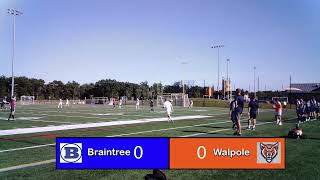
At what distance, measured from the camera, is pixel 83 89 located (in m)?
141

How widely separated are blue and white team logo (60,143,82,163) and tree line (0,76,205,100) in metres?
117

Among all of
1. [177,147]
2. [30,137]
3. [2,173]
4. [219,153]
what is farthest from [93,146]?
[30,137]

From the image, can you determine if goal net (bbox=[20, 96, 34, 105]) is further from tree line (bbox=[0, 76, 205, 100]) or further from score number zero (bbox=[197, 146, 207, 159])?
score number zero (bbox=[197, 146, 207, 159])

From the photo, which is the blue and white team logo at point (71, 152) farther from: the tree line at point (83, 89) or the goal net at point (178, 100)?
the tree line at point (83, 89)

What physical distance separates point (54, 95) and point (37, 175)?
131 metres

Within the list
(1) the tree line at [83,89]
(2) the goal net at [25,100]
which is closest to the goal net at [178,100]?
(2) the goal net at [25,100]

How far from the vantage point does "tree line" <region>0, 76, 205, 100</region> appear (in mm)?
128125

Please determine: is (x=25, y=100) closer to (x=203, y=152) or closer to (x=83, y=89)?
(x=83, y=89)

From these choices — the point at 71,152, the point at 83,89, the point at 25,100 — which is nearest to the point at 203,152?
the point at 71,152

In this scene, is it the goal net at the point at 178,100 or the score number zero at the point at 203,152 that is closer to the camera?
the score number zero at the point at 203,152

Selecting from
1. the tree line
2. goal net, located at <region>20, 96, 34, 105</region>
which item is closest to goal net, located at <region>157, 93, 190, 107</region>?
goal net, located at <region>20, 96, 34, 105</region>

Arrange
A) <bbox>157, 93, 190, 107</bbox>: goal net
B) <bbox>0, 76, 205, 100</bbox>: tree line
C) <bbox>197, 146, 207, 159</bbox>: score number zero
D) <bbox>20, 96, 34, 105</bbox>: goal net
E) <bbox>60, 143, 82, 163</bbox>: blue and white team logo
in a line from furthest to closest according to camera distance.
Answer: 1. <bbox>0, 76, 205, 100</bbox>: tree line
2. <bbox>20, 96, 34, 105</bbox>: goal net
3. <bbox>157, 93, 190, 107</bbox>: goal net
4. <bbox>197, 146, 207, 159</bbox>: score number zero
5. <bbox>60, 143, 82, 163</bbox>: blue and white team logo

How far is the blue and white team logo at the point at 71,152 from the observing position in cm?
623

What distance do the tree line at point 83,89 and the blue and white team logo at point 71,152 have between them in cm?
11719
